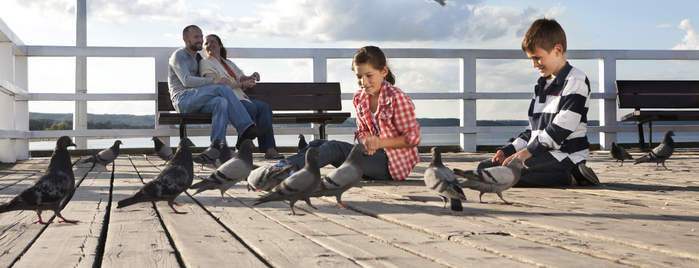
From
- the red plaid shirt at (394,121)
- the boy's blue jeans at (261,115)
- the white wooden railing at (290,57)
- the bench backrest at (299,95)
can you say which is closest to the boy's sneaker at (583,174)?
the red plaid shirt at (394,121)

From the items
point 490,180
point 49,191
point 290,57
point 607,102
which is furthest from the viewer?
point 607,102

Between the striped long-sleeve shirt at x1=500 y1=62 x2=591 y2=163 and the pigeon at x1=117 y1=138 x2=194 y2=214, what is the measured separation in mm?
2070

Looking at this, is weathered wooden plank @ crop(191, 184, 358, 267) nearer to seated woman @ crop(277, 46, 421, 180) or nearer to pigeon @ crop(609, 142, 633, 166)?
seated woman @ crop(277, 46, 421, 180)

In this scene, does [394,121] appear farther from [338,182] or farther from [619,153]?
[619,153]

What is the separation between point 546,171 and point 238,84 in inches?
152

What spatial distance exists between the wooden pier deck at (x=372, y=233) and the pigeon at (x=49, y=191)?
9 centimetres

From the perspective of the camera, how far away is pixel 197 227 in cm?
203

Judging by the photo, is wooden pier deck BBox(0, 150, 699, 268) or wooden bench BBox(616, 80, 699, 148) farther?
wooden bench BBox(616, 80, 699, 148)

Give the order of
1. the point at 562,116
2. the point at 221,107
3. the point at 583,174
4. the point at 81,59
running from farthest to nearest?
the point at 81,59, the point at 221,107, the point at 583,174, the point at 562,116

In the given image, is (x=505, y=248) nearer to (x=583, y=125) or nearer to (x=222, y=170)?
(x=222, y=170)

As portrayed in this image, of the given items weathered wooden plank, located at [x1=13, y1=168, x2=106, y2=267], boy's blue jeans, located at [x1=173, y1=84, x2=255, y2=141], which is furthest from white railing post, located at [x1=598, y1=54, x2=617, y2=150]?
weathered wooden plank, located at [x1=13, y1=168, x2=106, y2=267]

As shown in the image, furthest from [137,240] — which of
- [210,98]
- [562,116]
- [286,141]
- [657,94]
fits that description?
[286,141]

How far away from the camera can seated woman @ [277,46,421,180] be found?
3.52 meters

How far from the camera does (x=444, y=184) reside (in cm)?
252
